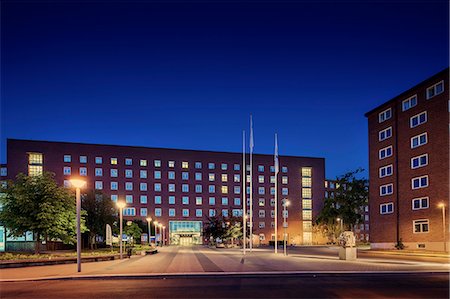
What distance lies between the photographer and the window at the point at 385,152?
63291 millimetres

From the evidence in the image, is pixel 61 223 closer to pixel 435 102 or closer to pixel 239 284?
pixel 239 284

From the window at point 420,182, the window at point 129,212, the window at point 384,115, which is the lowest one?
the window at point 129,212

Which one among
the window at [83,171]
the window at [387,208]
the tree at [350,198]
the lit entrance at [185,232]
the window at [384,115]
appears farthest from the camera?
the lit entrance at [185,232]

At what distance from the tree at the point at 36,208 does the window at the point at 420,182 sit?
4276 cm

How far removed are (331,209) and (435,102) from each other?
37320 millimetres

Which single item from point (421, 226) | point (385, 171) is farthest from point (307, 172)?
point (421, 226)

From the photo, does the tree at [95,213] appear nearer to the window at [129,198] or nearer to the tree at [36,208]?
the tree at [36,208]

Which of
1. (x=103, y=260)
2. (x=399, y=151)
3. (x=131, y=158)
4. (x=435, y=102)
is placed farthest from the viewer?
(x=131, y=158)

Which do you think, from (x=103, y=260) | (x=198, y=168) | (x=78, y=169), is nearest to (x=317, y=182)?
(x=198, y=168)

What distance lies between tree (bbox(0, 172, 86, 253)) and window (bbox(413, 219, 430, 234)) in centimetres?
4233

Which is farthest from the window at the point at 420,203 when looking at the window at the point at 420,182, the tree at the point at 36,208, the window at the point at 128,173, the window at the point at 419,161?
the window at the point at 128,173

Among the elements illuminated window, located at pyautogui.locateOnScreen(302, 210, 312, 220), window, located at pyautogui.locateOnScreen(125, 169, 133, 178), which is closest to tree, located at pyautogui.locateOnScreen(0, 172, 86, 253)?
window, located at pyautogui.locateOnScreen(125, 169, 133, 178)

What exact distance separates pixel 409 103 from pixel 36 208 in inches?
1900

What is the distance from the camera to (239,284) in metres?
18.6
